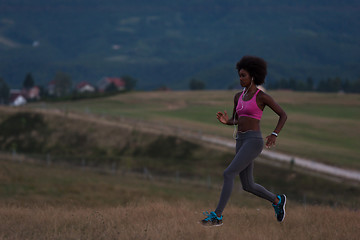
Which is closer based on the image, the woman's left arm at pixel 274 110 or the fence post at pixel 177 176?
the woman's left arm at pixel 274 110

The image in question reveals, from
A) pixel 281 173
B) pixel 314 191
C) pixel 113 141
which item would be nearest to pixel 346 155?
pixel 281 173

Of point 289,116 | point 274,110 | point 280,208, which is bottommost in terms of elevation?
point 289,116

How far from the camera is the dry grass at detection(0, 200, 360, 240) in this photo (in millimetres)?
7355

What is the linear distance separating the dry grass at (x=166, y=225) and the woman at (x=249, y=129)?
0.46 m

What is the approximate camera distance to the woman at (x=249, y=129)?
27.3ft

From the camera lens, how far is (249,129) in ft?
27.6

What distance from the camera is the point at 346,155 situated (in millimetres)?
59906

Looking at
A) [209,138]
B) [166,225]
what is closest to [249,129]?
[166,225]

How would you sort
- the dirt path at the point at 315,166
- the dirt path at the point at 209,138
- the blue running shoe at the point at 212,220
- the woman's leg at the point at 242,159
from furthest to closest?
the dirt path at the point at 209,138 < the dirt path at the point at 315,166 < the woman's leg at the point at 242,159 < the blue running shoe at the point at 212,220

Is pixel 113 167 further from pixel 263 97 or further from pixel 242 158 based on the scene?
pixel 263 97

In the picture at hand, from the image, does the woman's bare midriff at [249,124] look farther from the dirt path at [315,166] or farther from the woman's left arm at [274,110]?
the dirt path at [315,166]

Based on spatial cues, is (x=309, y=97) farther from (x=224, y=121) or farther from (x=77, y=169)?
(x=224, y=121)

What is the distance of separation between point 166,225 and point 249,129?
6.77 feet

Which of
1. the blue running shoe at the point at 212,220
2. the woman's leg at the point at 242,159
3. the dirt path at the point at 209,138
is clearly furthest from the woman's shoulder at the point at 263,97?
the dirt path at the point at 209,138
